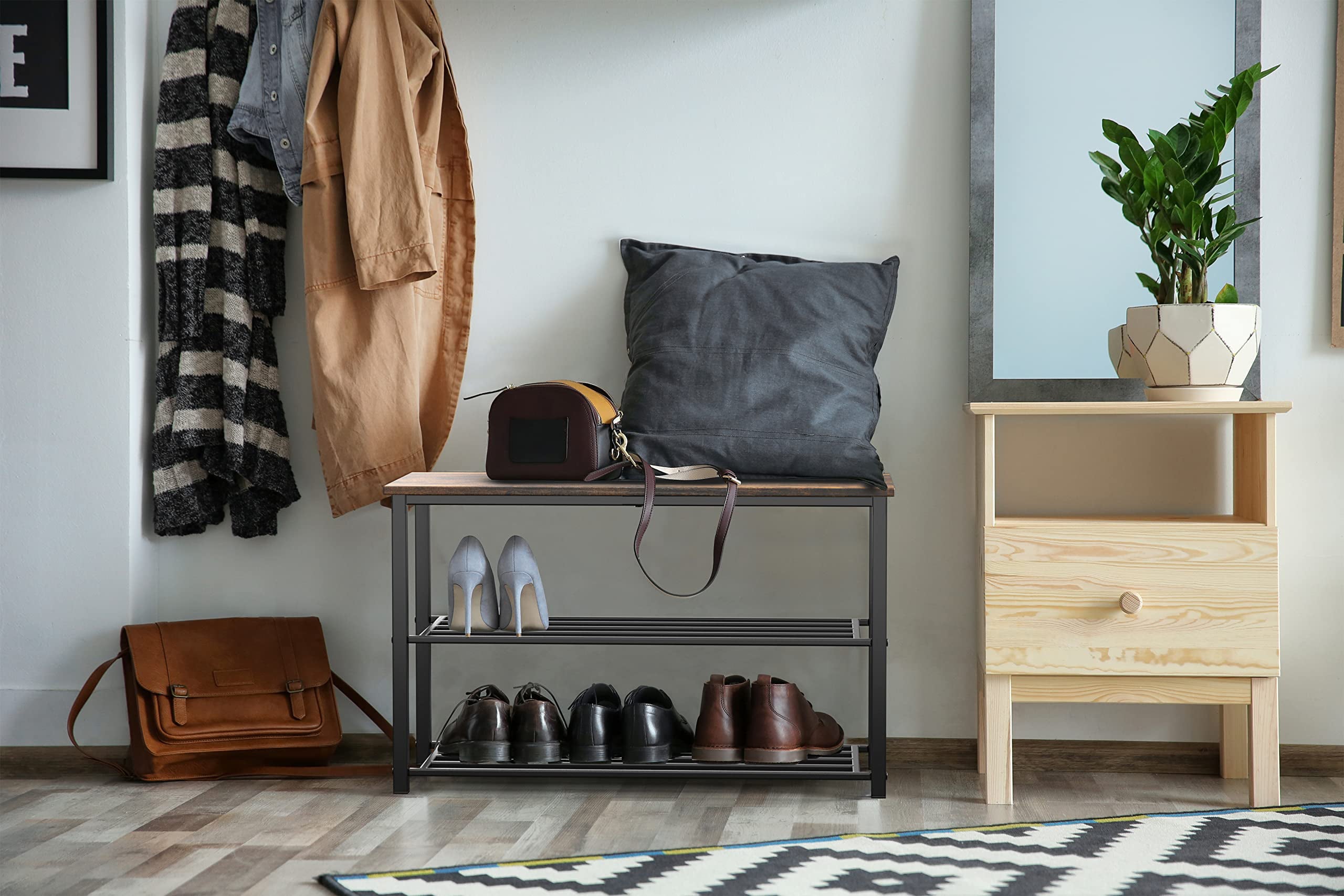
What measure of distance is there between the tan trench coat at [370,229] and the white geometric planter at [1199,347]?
128 centimetres

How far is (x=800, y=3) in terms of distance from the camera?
2264 millimetres

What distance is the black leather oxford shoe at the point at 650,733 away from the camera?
1962 millimetres

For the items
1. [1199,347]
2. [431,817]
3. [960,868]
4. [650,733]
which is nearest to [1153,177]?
[1199,347]

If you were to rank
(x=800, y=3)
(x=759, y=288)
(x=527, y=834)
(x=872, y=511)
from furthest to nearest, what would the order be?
(x=800, y=3)
(x=759, y=288)
(x=872, y=511)
(x=527, y=834)

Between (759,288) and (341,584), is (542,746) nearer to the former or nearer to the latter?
(341,584)

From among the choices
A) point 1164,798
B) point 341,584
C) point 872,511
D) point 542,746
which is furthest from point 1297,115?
point 341,584

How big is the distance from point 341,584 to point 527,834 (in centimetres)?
82

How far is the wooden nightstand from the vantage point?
1873 mm

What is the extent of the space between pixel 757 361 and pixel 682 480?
274mm

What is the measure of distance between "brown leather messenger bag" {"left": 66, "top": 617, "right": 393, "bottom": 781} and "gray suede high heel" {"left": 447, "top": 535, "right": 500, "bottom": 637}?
0.38 m

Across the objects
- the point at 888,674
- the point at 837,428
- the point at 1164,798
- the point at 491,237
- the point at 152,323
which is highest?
the point at 491,237

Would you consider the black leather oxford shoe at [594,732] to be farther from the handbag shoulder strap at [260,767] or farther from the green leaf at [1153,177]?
the green leaf at [1153,177]

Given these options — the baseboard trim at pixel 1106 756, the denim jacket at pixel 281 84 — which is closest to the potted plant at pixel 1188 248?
the baseboard trim at pixel 1106 756

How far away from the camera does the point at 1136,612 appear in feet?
6.18
